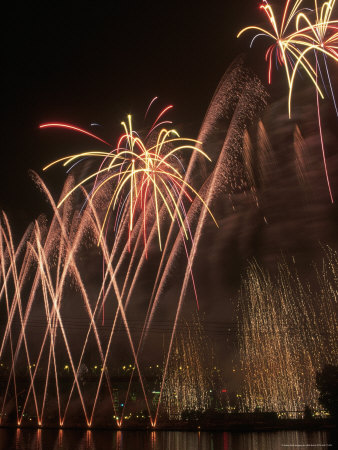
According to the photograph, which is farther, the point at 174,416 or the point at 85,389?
the point at 85,389

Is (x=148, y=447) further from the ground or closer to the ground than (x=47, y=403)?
closer to the ground

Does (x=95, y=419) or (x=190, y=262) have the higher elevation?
(x=190, y=262)

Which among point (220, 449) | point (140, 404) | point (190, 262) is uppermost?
point (190, 262)

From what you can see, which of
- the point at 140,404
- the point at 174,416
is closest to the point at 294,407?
the point at 174,416

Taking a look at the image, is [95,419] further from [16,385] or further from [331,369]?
[331,369]

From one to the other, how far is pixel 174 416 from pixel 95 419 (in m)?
7.44

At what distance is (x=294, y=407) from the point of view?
157ft

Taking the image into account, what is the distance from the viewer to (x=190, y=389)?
64.0 metres

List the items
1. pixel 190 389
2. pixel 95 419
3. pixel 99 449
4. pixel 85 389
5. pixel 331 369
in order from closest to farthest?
pixel 99 449, pixel 331 369, pixel 95 419, pixel 85 389, pixel 190 389

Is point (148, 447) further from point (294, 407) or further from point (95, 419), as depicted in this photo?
point (294, 407)

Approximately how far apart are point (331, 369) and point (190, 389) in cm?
2927

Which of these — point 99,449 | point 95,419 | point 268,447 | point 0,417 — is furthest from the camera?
point 0,417

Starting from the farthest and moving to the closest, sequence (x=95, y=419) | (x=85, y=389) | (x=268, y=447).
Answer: (x=85, y=389)
(x=95, y=419)
(x=268, y=447)

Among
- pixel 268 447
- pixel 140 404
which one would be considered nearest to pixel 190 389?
pixel 140 404
